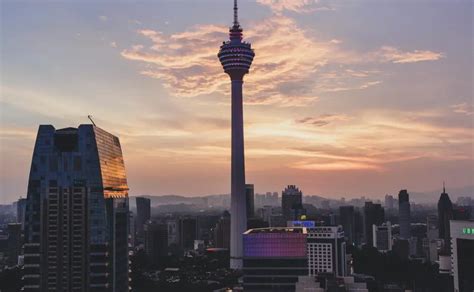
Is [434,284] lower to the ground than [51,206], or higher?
lower

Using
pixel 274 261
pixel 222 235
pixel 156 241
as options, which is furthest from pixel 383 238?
pixel 274 261

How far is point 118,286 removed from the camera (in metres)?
54.3

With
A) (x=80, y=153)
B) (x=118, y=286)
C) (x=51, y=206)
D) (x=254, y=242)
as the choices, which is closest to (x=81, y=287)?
(x=118, y=286)

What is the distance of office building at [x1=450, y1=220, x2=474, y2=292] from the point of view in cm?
5212

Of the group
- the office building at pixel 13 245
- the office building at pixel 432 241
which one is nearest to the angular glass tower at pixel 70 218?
the office building at pixel 13 245

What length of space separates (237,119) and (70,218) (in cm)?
7999

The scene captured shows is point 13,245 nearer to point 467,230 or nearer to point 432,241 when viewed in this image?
point 432,241

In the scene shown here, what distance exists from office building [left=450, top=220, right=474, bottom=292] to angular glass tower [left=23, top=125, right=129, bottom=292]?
3248cm

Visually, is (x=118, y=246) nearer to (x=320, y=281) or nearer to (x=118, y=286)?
(x=118, y=286)

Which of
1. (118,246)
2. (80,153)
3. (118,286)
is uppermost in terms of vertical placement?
(80,153)

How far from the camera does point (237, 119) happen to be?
129 metres

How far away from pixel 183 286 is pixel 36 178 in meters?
44.9

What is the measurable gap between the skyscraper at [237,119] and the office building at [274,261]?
6038 cm

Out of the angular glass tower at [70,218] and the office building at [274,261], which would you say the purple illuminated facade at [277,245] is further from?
the angular glass tower at [70,218]
